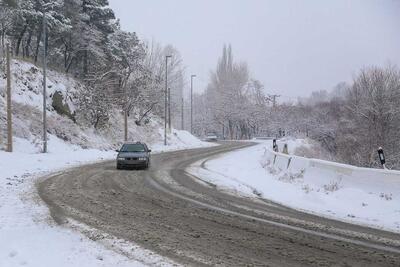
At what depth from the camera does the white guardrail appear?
39.3 feet

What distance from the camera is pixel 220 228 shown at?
9.41 meters

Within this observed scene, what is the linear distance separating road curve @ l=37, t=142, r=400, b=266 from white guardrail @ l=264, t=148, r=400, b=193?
7.88ft

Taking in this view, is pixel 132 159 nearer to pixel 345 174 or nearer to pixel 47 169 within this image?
pixel 47 169

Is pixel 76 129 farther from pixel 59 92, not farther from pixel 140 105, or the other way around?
pixel 140 105

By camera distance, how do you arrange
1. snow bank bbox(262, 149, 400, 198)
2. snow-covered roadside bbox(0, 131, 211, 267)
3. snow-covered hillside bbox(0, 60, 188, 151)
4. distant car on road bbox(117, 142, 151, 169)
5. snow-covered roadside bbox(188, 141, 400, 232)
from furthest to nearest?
snow-covered hillside bbox(0, 60, 188, 151) < distant car on road bbox(117, 142, 151, 169) < snow bank bbox(262, 149, 400, 198) < snow-covered roadside bbox(188, 141, 400, 232) < snow-covered roadside bbox(0, 131, 211, 267)

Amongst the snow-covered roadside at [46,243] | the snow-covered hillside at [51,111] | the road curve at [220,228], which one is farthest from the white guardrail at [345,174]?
the snow-covered hillside at [51,111]

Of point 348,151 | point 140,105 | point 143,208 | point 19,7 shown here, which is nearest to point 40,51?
point 140,105

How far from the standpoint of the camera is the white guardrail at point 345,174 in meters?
12.0

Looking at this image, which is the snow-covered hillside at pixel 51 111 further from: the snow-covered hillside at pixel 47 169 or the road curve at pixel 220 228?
the road curve at pixel 220 228

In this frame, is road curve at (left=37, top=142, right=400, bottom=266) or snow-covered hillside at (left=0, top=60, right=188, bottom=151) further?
snow-covered hillside at (left=0, top=60, right=188, bottom=151)

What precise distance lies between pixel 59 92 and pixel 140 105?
17254 mm

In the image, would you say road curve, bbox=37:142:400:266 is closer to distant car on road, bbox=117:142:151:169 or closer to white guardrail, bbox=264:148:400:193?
white guardrail, bbox=264:148:400:193

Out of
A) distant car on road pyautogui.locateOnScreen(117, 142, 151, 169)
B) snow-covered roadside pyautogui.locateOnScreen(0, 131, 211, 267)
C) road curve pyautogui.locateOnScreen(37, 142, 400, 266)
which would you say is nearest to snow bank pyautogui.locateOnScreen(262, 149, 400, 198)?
road curve pyautogui.locateOnScreen(37, 142, 400, 266)

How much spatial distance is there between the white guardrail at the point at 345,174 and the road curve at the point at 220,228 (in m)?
2.40
